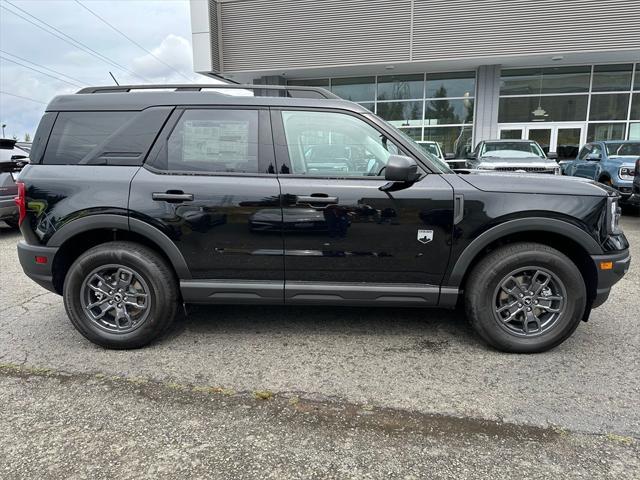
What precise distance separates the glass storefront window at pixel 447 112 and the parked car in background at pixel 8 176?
14830mm

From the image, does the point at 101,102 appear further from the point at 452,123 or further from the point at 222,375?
the point at 452,123

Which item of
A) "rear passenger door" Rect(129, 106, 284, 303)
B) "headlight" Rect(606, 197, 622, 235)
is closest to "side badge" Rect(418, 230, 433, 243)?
"rear passenger door" Rect(129, 106, 284, 303)

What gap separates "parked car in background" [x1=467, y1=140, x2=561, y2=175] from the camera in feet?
34.6

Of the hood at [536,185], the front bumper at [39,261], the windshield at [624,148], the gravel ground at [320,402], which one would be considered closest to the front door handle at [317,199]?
the hood at [536,185]

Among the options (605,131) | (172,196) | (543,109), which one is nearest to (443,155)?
(543,109)

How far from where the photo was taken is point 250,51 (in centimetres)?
1794

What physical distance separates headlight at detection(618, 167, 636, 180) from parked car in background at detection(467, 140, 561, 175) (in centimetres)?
125

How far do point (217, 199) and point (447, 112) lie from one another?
17030mm

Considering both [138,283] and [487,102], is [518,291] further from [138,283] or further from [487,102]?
[487,102]

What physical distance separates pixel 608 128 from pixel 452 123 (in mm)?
5743

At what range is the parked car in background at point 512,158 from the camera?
10547 mm

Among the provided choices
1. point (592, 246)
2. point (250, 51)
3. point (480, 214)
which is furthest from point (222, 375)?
point (250, 51)

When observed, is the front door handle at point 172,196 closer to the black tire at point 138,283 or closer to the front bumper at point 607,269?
the black tire at point 138,283

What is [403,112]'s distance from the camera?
62.0ft
